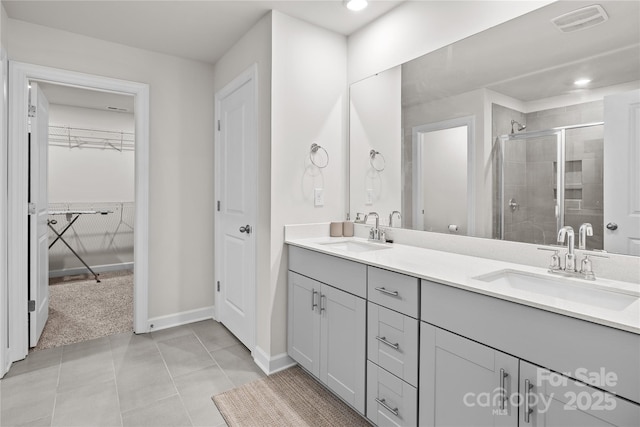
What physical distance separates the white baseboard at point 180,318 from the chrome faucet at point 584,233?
288 centimetres

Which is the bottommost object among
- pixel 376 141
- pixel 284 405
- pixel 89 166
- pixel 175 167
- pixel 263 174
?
pixel 284 405

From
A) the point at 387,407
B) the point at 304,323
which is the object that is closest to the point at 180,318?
→ the point at 304,323

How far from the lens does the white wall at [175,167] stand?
284 centimetres

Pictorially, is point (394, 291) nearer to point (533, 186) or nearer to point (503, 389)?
point (503, 389)

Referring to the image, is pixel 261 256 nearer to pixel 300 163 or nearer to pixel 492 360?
pixel 300 163

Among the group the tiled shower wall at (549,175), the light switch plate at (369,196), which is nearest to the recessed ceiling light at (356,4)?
the tiled shower wall at (549,175)

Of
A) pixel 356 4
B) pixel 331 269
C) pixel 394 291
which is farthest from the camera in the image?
pixel 356 4

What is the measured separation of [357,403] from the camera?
1729 millimetres

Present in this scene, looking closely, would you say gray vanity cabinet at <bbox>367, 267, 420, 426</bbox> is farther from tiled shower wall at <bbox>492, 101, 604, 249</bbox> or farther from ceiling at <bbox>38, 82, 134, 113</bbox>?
ceiling at <bbox>38, 82, 134, 113</bbox>

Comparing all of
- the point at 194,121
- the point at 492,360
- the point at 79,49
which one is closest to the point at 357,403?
the point at 492,360

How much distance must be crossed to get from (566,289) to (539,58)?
1043mm

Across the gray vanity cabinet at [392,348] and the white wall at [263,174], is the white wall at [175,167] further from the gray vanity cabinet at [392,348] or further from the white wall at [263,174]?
the gray vanity cabinet at [392,348]

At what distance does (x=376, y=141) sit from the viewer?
241 cm

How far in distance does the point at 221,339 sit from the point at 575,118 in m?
2.70
